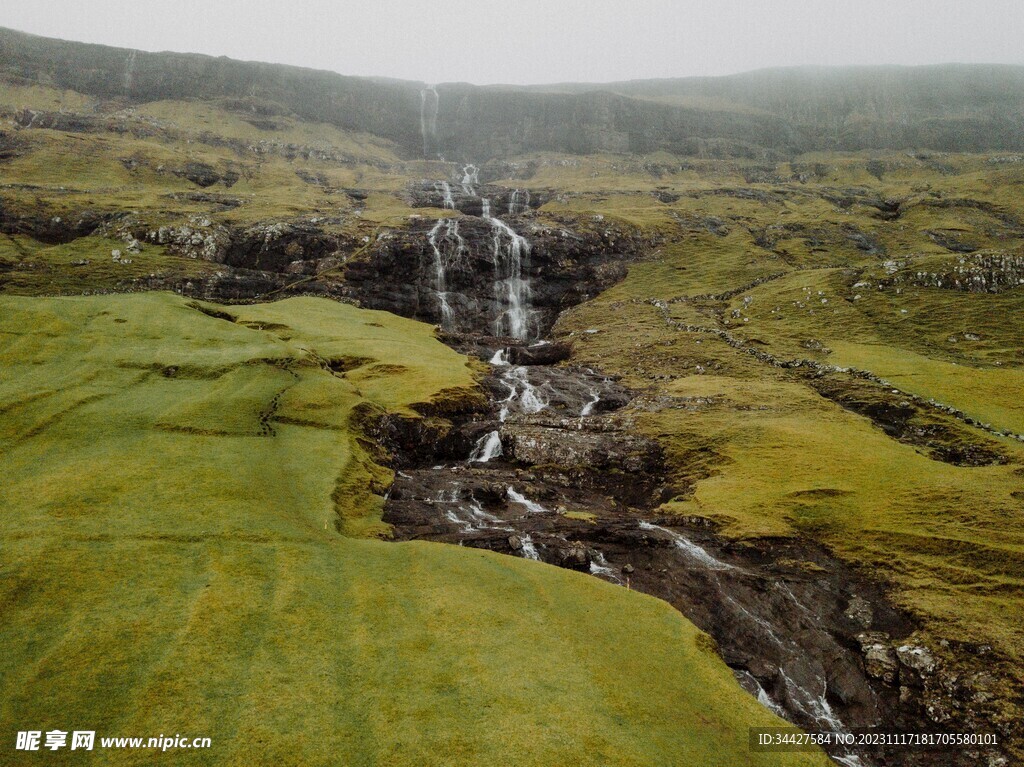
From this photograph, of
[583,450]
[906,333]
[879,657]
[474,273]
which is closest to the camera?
[879,657]

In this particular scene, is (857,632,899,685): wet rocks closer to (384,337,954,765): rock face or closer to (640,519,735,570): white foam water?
(384,337,954,765): rock face

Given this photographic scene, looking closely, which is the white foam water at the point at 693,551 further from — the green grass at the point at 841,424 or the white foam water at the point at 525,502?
the white foam water at the point at 525,502

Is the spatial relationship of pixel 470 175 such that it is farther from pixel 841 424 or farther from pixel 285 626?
pixel 285 626

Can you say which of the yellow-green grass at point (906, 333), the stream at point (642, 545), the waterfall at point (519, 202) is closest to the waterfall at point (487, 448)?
the stream at point (642, 545)

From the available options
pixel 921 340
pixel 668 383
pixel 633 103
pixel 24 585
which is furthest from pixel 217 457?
pixel 633 103

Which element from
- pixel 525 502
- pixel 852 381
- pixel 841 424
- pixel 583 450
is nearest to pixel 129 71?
pixel 583 450

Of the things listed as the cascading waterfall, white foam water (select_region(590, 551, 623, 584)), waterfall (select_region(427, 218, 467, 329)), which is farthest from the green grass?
waterfall (select_region(427, 218, 467, 329))
